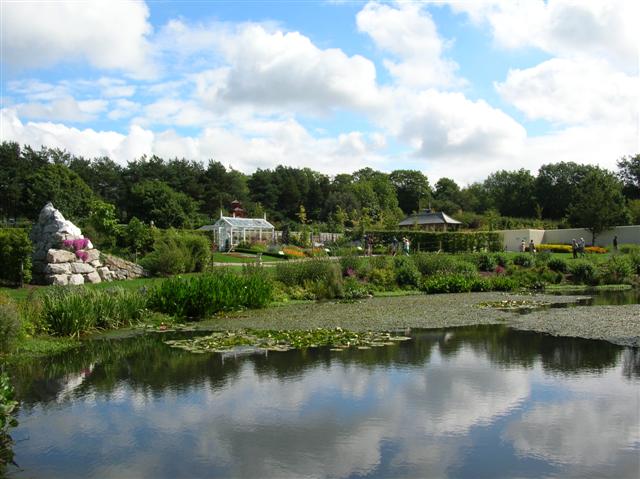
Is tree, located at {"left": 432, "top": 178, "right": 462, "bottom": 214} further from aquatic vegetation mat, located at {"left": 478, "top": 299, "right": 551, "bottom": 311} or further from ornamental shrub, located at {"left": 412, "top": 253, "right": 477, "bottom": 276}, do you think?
aquatic vegetation mat, located at {"left": 478, "top": 299, "right": 551, "bottom": 311}

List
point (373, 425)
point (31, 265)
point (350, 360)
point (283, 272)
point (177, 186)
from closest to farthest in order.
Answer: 1. point (373, 425)
2. point (350, 360)
3. point (31, 265)
4. point (283, 272)
5. point (177, 186)

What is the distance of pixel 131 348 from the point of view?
39.9 feet

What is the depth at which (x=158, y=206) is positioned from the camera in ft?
185

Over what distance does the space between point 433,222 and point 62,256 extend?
4005cm

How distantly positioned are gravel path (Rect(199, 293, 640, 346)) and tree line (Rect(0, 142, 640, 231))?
32600mm

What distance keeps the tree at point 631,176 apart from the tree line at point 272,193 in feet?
0.38

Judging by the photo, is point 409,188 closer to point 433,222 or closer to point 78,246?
point 433,222

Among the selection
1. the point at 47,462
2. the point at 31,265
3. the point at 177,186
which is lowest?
the point at 47,462

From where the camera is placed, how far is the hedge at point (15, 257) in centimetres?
2052

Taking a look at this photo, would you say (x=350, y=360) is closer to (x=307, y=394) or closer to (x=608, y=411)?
(x=307, y=394)

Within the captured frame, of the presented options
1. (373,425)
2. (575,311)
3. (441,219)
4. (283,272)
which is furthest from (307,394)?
(441,219)

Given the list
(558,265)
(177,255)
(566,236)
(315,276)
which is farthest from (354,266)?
(566,236)

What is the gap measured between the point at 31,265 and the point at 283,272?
30.0ft

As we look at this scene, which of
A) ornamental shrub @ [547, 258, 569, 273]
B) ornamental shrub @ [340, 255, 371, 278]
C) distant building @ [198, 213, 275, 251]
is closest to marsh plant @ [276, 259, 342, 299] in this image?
ornamental shrub @ [340, 255, 371, 278]
